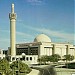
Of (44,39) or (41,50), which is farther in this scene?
(44,39)

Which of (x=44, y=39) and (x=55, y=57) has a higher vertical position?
(x=44, y=39)

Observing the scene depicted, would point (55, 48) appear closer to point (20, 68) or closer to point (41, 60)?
point (41, 60)

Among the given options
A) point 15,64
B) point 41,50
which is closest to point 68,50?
point 41,50

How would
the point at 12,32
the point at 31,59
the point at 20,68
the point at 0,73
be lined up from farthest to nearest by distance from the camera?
the point at 31,59
the point at 12,32
the point at 20,68
the point at 0,73

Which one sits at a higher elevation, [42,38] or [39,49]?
[42,38]

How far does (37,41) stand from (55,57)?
40.3 ft

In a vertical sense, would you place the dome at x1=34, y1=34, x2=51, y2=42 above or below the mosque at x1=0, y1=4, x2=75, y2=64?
above

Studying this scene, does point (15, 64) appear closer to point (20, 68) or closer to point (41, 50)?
point (20, 68)

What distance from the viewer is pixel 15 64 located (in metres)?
30.0

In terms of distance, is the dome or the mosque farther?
the dome

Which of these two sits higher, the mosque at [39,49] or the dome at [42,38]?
the dome at [42,38]

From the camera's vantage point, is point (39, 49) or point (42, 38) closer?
point (39, 49)

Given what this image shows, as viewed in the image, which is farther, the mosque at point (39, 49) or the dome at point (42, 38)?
the dome at point (42, 38)

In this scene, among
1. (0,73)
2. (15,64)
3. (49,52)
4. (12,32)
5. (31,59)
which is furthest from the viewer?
(49,52)
